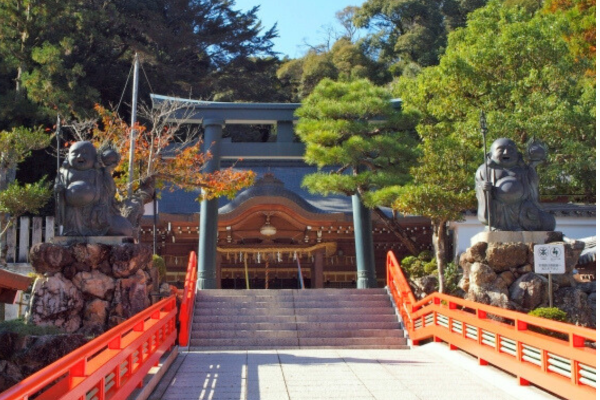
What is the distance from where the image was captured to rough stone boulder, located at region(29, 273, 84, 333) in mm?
10977

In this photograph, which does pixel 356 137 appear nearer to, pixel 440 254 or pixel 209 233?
pixel 440 254

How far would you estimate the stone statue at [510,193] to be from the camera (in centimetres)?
1164

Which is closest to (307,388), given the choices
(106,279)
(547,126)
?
(106,279)

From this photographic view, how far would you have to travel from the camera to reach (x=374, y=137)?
54.6ft

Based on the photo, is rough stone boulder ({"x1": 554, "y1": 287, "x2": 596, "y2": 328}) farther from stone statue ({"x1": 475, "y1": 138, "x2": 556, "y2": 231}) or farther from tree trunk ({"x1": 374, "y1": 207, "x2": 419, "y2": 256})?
tree trunk ({"x1": 374, "y1": 207, "x2": 419, "y2": 256})

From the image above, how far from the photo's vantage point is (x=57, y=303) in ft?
36.4

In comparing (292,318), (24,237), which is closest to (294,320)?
(292,318)

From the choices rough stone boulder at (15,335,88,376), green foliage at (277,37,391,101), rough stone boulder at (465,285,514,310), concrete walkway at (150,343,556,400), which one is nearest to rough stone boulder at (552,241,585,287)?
rough stone boulder at (465,285,514,310)

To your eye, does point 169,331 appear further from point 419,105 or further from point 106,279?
point 419,105

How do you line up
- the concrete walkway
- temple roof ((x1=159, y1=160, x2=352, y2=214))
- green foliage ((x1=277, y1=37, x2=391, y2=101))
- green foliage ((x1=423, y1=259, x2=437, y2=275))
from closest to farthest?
the concrete walkway → green foliage ((x1=423, y1=259, x2=437, y2=275)) → temple roof ((x1=159, y1=160, x2=352, y2=214)) → green foliage ((x1=277, y1=37, x2=391, y2=101))

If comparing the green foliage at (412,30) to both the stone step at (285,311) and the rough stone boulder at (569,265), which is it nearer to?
the stone step at (285,311)

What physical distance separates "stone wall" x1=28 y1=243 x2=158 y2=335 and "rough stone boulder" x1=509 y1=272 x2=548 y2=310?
242 inches

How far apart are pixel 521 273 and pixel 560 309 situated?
839 millimetres

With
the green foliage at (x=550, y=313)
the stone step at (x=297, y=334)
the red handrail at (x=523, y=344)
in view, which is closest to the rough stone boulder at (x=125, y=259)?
the stone step at (x=297, y=334)
